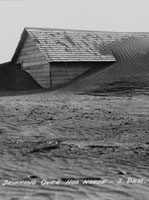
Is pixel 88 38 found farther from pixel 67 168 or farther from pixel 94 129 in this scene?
pixel 67 168

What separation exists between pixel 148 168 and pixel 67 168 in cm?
151

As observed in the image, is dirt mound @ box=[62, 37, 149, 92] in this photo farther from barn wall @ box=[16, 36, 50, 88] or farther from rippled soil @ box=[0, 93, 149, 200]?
rippled soil @ box=[0, 93, 149, 200]

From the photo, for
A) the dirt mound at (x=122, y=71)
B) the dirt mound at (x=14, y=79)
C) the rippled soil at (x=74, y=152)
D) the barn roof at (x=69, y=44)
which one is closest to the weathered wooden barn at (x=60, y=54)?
the barn roof at (x=69, y=44)

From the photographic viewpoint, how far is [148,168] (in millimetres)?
7215

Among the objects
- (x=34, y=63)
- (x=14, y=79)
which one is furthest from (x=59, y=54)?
(x=14, y=79)

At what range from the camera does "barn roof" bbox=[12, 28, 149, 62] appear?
2467cm

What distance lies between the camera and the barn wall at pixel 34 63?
24.8 m

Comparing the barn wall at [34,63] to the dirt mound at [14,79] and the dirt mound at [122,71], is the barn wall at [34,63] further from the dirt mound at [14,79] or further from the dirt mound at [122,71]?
the dirt mound at [122,71]

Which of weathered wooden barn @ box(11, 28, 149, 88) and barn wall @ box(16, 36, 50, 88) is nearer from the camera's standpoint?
weathered wooden barn @ box(11, 28, 149, 88)

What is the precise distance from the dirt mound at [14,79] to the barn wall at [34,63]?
1.25 feet

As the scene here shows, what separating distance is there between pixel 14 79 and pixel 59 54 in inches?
220

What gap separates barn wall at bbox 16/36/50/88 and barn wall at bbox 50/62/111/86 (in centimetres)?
44

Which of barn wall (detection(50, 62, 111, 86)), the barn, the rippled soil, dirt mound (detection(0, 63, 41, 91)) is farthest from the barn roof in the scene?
the rippled soil

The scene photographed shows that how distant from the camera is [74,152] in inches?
337
